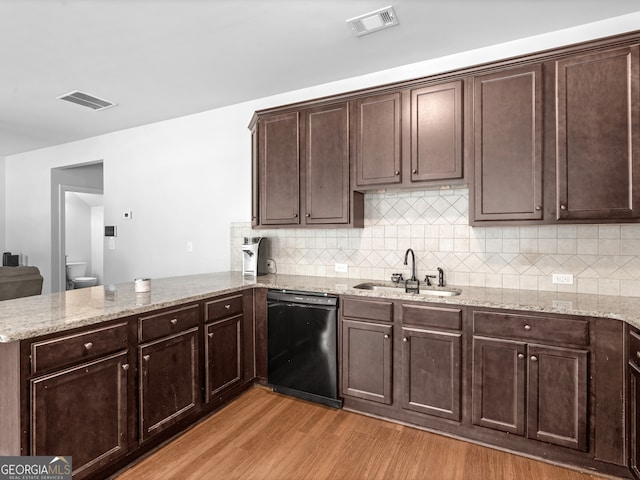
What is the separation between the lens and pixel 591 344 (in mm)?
2006

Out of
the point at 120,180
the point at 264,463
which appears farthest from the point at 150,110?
the point at 264,463

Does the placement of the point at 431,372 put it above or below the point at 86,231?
below

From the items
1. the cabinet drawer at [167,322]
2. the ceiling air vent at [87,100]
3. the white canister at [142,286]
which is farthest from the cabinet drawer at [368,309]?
the ceiling air vent at [87,100]

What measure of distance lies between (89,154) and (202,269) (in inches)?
111

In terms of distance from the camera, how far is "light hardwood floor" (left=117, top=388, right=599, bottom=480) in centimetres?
203

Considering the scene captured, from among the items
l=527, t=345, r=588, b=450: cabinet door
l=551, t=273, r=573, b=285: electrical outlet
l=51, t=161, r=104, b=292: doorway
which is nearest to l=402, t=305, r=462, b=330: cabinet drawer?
l=527, t=345, r=588, b=450: cabinet door

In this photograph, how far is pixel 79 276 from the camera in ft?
23.7

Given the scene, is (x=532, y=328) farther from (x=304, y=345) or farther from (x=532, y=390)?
(x=304, y=345)

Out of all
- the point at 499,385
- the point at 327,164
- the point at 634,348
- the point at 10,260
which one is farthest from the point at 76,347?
the point at 10,260

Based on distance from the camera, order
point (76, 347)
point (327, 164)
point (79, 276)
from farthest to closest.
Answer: point (79, 276) → point (327, 164) → point (76, 347)

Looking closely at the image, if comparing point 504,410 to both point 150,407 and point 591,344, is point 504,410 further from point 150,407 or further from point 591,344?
point 150,407

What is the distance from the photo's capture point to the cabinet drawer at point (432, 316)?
235 centimetres

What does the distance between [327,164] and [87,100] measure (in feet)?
9.26

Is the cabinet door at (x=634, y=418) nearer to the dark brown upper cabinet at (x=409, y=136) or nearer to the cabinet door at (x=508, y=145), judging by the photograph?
the cabinet door at (x=508, y=145)
